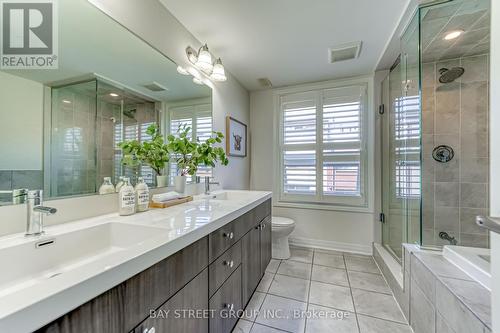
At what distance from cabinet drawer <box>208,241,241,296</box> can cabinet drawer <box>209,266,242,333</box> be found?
38mm

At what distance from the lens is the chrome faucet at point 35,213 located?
72cm

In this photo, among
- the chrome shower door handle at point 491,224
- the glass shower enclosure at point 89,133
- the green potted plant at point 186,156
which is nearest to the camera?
the chrome shower door handle at point 491,224

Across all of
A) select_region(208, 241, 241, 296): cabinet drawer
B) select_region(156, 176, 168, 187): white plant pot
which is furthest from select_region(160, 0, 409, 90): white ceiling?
select_region(208, 241, 241, 296): cabinet drawer

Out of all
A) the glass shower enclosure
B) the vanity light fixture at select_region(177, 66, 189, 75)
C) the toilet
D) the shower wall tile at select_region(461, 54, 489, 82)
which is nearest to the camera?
the glass shower enclosure

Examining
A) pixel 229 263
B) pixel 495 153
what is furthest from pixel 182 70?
pixel 495 153

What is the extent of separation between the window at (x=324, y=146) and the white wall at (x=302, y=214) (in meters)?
0.15

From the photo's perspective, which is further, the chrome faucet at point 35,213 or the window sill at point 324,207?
the window sill at point 324,207

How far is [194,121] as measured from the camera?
69.9 inches

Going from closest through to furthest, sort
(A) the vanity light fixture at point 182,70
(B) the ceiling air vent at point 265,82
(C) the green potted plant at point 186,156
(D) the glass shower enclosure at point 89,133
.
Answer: (D) the glass shower enclosure at point 89,133, (C) the green potted plant at point 186,156, (A) the vanity light fixture at point 182,70, (B) the ceiling air vent at point 265,82

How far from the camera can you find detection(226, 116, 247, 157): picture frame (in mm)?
2311

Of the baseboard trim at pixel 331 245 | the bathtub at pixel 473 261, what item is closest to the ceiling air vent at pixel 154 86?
the bathtub at pixel 473 261

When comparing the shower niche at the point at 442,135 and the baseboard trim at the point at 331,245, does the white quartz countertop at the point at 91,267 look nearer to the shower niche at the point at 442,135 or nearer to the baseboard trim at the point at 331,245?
the shower niche at the point at 442,135

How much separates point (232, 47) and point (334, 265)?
247 centimetres

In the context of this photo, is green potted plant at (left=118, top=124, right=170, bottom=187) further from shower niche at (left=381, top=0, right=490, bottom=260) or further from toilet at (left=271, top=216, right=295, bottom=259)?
shower niche at (left=381, top=0, right=490, bottom=260)
